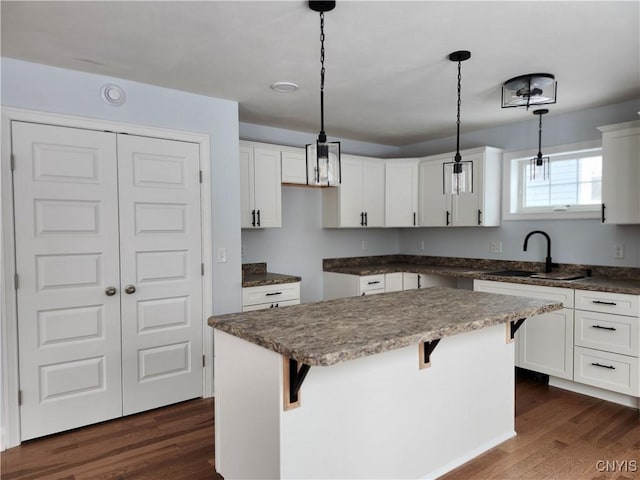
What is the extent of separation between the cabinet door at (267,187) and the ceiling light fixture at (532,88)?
6.66 feet

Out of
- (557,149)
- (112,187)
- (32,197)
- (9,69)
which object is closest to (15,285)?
(32,197)

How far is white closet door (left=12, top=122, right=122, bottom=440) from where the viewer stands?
8.84 ft

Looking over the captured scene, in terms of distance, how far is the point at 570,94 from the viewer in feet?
11.0

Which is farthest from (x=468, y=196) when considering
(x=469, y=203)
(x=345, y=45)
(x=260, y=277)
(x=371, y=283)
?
(x=345, y=45)

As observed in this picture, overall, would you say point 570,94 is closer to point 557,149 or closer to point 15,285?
point 557,149

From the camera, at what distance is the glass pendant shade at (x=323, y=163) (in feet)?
6.48

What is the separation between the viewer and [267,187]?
409 centimetres

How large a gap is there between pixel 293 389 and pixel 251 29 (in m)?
1.76

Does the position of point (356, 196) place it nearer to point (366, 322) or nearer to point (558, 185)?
point (558, 185)

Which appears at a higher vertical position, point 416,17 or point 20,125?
point 416,17

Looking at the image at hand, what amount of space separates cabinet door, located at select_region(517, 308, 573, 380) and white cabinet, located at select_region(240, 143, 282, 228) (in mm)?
2395

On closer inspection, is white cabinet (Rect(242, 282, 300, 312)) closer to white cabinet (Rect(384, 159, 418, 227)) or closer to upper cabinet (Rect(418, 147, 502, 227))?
white cabinet (Rect(384, 159, 418, 227))

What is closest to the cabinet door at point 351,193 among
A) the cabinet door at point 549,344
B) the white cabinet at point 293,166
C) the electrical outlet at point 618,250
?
the white cabinet at point 293,166

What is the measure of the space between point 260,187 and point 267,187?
73 millimetres
